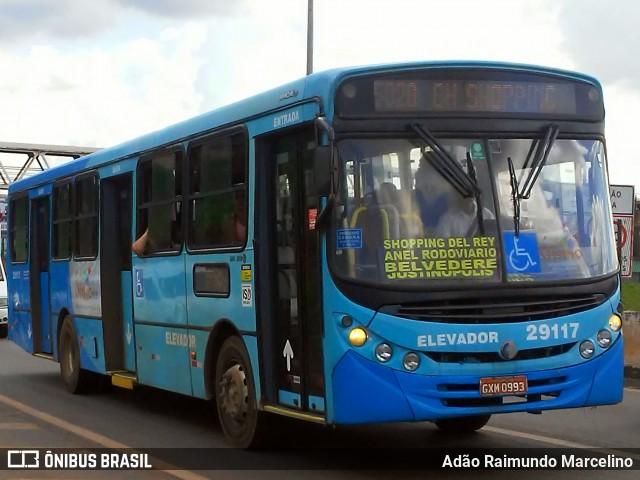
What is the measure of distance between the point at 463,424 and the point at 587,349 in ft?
7.87

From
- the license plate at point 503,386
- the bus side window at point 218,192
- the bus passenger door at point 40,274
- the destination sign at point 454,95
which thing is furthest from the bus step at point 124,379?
the license plate at point 503,386

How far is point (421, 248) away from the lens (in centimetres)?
853

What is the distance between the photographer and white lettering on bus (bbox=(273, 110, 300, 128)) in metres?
9.30

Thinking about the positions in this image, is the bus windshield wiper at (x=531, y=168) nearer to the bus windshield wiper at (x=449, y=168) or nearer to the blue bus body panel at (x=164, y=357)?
the bus windshield wiper at (x=449, y=168)

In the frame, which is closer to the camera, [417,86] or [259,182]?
[417,86]

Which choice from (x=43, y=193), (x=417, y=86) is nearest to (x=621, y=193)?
(x=43, y=193)

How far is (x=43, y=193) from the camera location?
16.7m

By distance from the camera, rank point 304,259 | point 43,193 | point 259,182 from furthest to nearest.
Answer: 1. point 43,193
2. point 259,182
3. point 304,259

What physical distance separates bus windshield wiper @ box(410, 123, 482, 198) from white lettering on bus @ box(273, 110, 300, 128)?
1.04 meters

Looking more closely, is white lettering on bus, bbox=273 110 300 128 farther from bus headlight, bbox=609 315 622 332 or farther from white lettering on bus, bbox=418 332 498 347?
bus headlight, bbox=609 315 622 332

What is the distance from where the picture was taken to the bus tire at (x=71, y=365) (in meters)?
15.3

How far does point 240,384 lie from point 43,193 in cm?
736

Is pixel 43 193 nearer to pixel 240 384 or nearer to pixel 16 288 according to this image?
pixel 16 288

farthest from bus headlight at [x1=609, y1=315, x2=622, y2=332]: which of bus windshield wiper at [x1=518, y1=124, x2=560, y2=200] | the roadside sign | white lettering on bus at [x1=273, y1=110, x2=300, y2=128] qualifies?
the roadside sign
